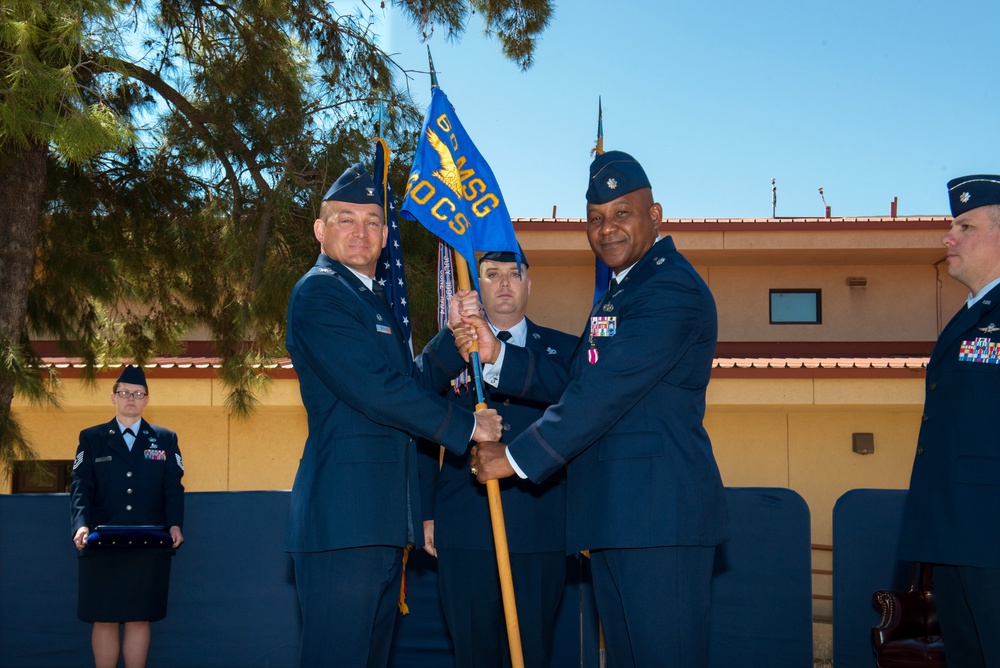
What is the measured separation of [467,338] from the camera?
361 cm

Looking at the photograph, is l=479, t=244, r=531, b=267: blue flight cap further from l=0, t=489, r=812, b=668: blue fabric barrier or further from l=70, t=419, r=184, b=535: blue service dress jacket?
l=70, t=419, r=184, b=535: blue service dress jacket

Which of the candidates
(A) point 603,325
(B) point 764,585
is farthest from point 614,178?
(B) point 764,585

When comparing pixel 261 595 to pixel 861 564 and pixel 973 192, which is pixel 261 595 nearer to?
pixel 861 564

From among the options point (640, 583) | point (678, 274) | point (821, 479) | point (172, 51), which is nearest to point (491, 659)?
point (640, 583)

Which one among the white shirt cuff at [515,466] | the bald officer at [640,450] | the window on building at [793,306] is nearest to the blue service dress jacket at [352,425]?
the white shirt cuff at [515,466]

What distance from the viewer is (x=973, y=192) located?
10.2 feet

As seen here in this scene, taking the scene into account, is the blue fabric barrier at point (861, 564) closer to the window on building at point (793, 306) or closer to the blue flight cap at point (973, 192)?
the blue flight cap at point (973, 192)

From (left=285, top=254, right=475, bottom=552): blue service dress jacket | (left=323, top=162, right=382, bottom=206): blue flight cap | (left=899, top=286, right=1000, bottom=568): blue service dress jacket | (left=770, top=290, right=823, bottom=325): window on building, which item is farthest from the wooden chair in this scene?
(left=770, top=290, right=823, bottom=325): window on building

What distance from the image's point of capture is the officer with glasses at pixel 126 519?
4.77 meters

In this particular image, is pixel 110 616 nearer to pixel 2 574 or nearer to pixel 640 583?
pixel 2 574

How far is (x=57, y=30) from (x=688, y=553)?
3540mm

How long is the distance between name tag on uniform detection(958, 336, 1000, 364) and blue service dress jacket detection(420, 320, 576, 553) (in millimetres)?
1526

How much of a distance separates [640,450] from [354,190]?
1.36m

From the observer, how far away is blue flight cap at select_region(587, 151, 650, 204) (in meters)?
3.12
